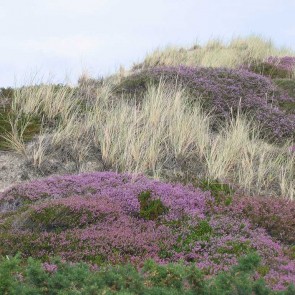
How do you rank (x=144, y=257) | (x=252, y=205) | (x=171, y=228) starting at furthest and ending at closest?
(x=252, y=205), (x=171, y=228), (x=144, y=257)

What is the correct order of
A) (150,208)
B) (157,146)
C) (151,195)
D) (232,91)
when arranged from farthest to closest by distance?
(232,91)
(157,146)
(151,195)
(150,208)

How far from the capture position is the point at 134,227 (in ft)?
21.7

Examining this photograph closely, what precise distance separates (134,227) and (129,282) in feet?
7.48

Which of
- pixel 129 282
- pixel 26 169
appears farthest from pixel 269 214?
pixel 26 169

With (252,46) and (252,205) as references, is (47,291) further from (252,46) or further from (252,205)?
(252,46)

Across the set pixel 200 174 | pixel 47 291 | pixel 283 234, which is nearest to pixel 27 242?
pixel 47 291

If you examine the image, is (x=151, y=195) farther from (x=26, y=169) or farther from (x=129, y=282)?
(x=26, y=169)

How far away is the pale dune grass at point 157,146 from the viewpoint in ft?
30.3

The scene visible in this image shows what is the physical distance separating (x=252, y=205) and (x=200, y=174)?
2.19 meters

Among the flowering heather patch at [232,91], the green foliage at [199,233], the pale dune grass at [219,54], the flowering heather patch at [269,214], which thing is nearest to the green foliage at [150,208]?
the green foliage at [199,233]

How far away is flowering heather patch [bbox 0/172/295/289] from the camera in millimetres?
5949

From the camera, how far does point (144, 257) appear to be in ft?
19.4

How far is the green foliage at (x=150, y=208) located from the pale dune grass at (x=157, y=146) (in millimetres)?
1488

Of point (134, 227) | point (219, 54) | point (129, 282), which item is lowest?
point (134, 227)
